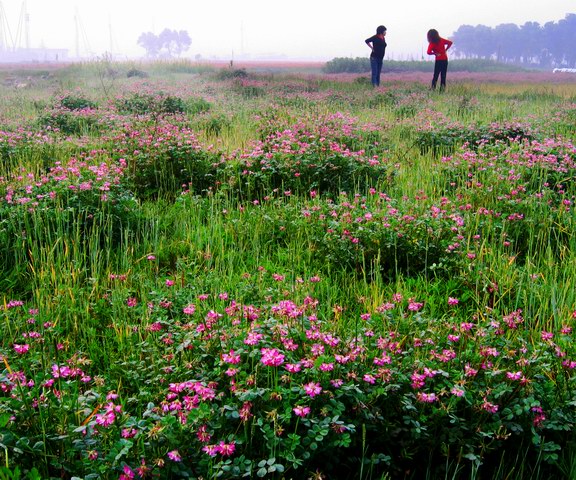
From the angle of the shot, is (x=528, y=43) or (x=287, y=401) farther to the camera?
(x=528, y=43)

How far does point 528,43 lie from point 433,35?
17171cm

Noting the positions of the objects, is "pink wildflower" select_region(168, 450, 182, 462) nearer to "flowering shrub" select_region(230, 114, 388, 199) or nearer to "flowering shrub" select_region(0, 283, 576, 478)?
"flowering shrub" select_region(0, 283, 576, 478)

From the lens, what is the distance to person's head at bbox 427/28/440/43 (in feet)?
55.5

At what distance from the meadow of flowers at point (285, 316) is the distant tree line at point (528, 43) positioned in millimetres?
167299

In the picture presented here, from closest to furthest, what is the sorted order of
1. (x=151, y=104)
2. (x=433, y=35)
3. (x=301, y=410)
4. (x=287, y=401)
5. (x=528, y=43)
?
(x=301, y=410) → (x=287, y=401) → (x=151, y=104) → (x=433, y=35) → (x=528, y=43)

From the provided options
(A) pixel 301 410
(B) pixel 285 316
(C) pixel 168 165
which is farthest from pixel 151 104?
(A) pixel 301 410

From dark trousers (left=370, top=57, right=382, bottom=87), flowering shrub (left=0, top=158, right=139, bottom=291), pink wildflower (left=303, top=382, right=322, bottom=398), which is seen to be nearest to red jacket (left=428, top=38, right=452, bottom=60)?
dark trousers (left=370, top=57, right=382, bottom=87)

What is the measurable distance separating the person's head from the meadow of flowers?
1090 cm

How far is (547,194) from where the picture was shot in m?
5.27

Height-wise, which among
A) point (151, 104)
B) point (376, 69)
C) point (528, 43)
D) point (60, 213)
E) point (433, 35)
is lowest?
point (60, 213)

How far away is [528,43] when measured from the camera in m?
164

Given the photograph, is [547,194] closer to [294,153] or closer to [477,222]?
[477,222]

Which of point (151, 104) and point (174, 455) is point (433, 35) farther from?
point (174, 455)

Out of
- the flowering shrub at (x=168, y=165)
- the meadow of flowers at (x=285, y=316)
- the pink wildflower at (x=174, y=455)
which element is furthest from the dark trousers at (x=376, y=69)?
the pink wildflower at (x=174, y=455)
